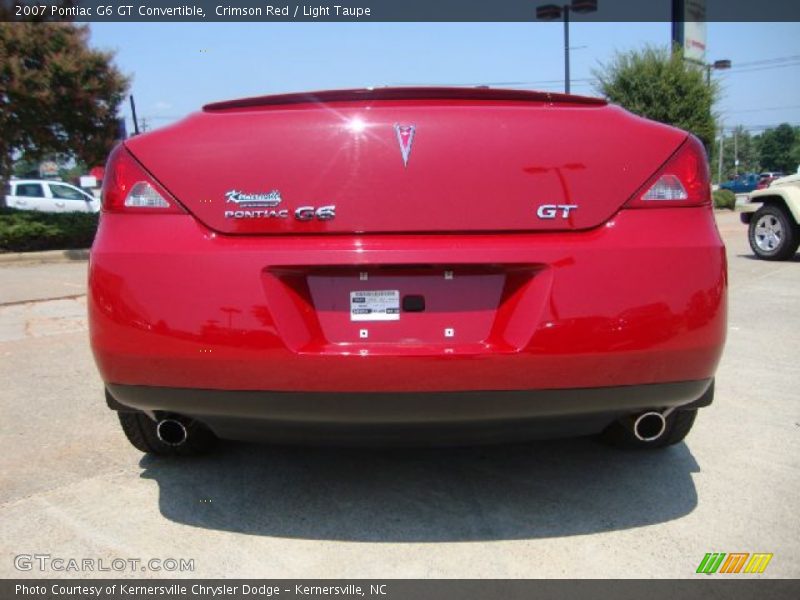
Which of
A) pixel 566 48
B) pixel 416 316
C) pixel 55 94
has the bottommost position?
pixel 416 316

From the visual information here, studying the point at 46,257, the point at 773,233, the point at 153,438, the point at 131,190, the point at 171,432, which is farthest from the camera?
the point at 46,257

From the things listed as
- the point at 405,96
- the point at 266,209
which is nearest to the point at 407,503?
the point at 266,209

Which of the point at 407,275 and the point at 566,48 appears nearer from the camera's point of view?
the point at 407,275

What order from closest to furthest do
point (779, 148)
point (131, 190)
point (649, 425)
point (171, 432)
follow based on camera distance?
point (131, 190) < point (649, 425) < point (171, 432) < point (779, 148)

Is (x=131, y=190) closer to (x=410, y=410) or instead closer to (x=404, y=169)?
(x=404, y=169)

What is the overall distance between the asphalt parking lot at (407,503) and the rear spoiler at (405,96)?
135cm

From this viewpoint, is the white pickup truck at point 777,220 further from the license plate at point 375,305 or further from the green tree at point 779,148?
the green tree at point 779,148

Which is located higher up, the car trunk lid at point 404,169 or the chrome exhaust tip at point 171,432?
the car trunk lid at point 404,169

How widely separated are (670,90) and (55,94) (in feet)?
48.4

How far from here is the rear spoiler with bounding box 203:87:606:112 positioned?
214 cm

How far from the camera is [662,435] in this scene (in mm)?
2768

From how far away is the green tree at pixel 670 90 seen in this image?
18797 millimetres

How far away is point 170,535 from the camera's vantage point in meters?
2.27

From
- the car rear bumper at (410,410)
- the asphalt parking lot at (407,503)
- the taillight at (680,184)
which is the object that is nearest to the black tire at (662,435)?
the asphalt parking lot at (407,503)
